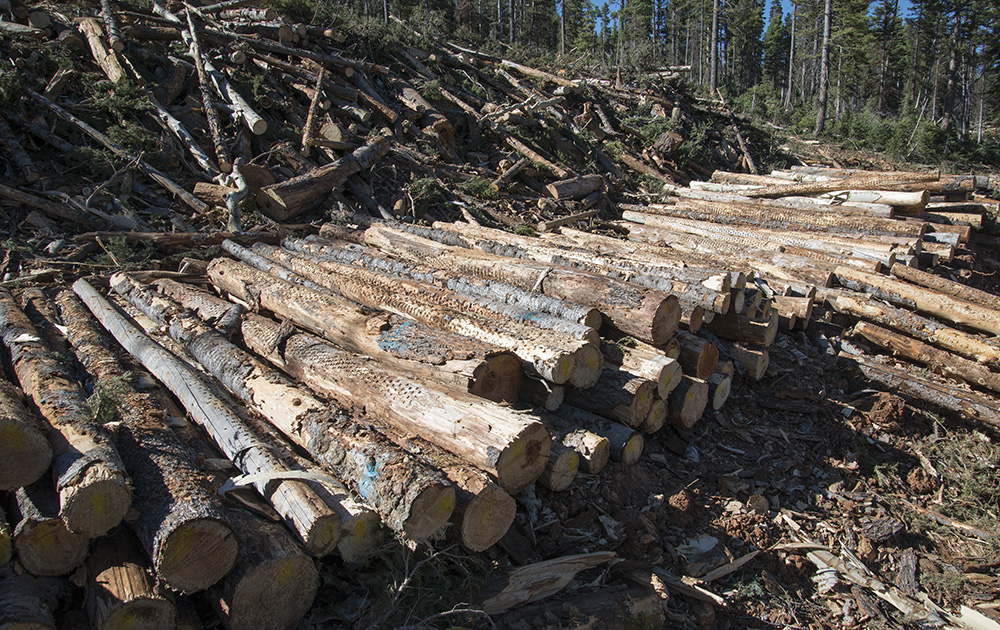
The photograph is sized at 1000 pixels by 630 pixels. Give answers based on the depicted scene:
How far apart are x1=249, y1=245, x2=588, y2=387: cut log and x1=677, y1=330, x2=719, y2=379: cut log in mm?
1127

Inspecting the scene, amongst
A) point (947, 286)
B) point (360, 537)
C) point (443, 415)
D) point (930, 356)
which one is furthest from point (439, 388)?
point (947, 286)

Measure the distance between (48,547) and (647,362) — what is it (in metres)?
3.95

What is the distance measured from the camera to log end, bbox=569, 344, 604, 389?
4215 mm

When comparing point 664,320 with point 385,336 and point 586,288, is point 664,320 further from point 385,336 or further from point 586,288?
point 385,336

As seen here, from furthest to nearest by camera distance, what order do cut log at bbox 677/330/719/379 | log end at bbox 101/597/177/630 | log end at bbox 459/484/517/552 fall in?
cut log at bbox 677/330/719/379
log end at bbox 459/484/517/552
log end at bbox 101/597/177/630

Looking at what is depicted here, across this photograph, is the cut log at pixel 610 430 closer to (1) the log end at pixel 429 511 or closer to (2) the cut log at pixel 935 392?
(1) the log end at pixel 429 511

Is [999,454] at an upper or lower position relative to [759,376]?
lower

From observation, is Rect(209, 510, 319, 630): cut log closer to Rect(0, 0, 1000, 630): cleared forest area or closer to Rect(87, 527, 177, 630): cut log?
Rect(0, 0, 1000, 630): cleared forest area

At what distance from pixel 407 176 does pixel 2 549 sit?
934 centimetres

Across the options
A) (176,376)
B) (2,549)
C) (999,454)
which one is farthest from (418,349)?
(999,454)

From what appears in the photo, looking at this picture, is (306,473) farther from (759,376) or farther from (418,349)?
(759,376)

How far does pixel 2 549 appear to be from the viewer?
2479 mm

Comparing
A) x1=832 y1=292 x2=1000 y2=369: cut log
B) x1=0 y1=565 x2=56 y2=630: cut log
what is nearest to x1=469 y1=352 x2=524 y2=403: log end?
x1=0 y1=565 x2=56 y2=630: cut log

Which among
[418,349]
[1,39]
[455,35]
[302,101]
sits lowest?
[418,349]
